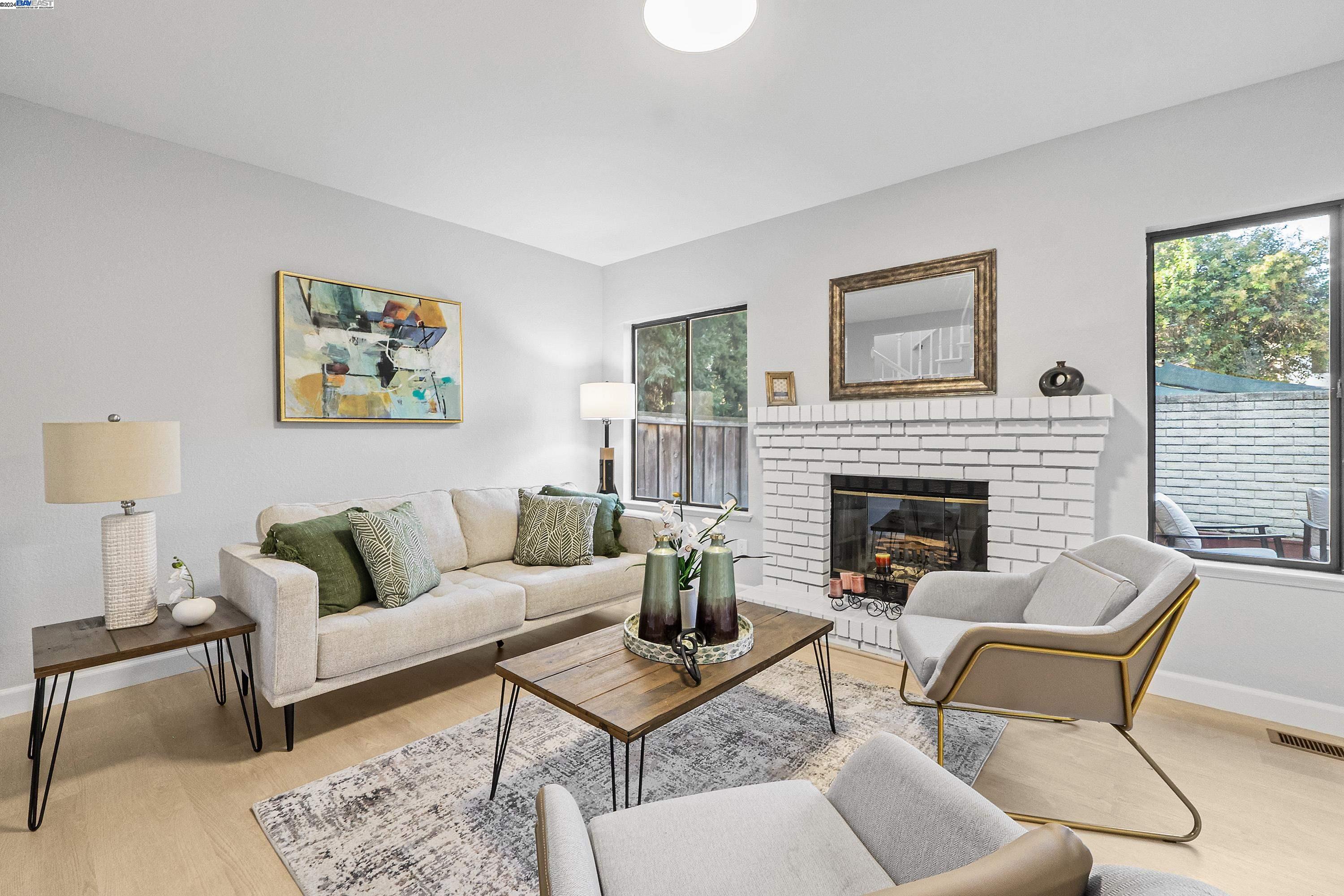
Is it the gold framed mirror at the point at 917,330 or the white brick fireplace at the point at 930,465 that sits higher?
the gold framed mirror at the point at 917,330

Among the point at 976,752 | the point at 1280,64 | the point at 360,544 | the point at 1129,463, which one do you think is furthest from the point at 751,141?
the point at 976,752

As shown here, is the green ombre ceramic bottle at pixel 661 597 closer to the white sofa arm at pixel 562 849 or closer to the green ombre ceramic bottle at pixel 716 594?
the green ombre ceramic bottle at pixel 716 594

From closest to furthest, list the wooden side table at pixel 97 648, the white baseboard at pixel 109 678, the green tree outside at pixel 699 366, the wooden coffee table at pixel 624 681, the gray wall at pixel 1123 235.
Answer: the wooden coffee table at pixel 624 681 < the wooden side table at pixel 97 648 < the gray wall at pixel 1123 235 < the white baseboard at pixel 109 678 < the green tree outside at pixel 699 366

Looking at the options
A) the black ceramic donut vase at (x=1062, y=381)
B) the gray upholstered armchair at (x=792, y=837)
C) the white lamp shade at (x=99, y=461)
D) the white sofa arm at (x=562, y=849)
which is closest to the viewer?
the white sofa arm at (x=562, y=849)

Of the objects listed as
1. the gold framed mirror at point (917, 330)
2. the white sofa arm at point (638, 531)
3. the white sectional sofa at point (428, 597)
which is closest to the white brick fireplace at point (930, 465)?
the gold framed mirror at point (917, 330)

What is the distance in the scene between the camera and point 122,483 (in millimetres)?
2154

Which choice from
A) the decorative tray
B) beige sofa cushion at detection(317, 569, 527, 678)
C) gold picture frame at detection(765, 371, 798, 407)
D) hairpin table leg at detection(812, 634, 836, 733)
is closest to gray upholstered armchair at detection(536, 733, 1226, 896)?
the decorative tray

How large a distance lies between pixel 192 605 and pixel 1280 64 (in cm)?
462

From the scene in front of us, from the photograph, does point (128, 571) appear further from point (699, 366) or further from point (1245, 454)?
point (1245, 454)

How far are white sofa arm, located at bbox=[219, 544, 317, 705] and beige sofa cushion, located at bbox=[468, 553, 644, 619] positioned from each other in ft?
3.18

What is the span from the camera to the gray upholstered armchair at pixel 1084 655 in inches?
70.8

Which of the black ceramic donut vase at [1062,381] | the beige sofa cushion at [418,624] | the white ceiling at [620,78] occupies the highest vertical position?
the white ceiling at [620,78]

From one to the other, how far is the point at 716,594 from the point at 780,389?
2176 millimetres

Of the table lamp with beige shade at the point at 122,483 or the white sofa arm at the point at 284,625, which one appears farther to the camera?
the white sofa arm at the point at 284,625
